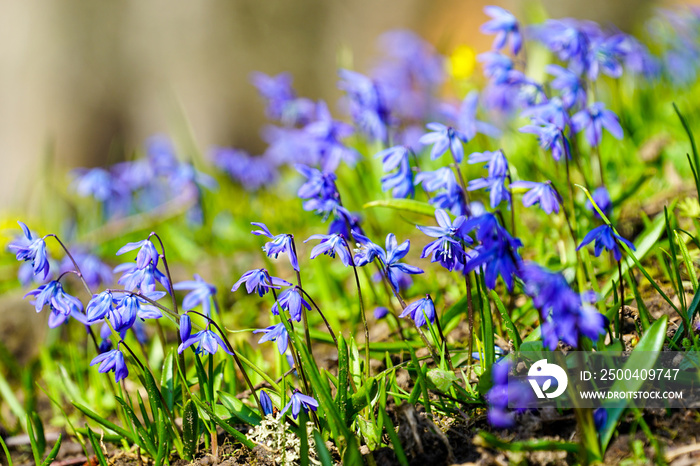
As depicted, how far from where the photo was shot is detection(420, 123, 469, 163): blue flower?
6.64 ft

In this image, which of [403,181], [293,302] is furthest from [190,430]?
[403,181]

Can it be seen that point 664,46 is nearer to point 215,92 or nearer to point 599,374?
point 599,374

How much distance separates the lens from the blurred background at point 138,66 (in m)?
8.12

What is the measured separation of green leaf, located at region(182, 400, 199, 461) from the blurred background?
22.2 feet

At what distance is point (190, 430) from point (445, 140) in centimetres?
138

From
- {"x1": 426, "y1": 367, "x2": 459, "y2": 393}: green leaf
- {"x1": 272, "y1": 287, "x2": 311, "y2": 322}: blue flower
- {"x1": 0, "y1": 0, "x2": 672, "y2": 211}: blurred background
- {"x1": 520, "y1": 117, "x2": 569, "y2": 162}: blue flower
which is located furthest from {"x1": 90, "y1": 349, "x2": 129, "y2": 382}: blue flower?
{"x1": 0, "y1": 0, "x2": 672, "y2": 211}: blurred background

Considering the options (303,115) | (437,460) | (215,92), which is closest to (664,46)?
(303,115)

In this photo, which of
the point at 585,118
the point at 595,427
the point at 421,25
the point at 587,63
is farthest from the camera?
the point at 421,25

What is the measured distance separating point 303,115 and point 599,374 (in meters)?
2.55

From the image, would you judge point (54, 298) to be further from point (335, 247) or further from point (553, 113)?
point (553, 113)

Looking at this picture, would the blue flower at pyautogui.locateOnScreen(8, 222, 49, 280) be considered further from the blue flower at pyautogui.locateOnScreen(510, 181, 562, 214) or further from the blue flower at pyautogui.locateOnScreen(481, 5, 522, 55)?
the blue flower at pyautogui.locateOnScreen(481, 5, 522, 55)

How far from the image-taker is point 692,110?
3.71 metres

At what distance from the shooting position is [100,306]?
1.62 metres

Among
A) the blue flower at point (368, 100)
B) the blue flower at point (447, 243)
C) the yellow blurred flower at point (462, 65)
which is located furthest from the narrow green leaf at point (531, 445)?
the yellow blurred flower at point (462, 65)
